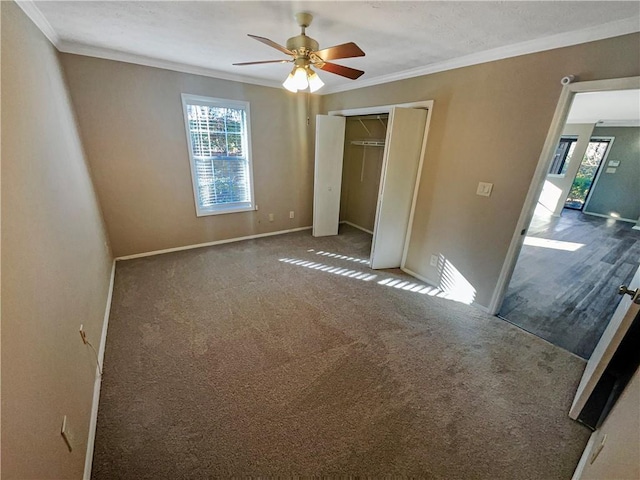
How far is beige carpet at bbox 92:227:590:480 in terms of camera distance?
1.38m

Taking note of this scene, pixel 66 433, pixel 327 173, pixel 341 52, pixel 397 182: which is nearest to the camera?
pixel 66 433

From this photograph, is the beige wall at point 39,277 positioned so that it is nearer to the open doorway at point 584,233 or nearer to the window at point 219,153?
the window at point 219,153

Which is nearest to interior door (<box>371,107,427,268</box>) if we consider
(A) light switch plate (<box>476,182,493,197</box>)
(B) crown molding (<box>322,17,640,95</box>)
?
(B) crown molding (<box>322,17,640,95</box>)

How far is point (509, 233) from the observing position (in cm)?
237

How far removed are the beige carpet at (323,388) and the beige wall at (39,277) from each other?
1.08ft

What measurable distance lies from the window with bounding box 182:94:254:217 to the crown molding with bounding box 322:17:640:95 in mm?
2355

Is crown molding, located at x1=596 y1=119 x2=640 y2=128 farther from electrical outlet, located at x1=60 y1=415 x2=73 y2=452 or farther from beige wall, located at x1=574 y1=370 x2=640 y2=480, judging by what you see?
electrical outlet, located at x1=60 y1=415 x2=73 y2=452

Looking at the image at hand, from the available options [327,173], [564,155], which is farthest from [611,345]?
[564,155]

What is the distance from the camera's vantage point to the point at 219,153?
12.4 ft

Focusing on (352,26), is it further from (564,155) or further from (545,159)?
(564,155)

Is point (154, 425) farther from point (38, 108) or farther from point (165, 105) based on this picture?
point (165, 105)

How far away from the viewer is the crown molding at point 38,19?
1.67 meters

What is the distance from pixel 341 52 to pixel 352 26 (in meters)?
0.35

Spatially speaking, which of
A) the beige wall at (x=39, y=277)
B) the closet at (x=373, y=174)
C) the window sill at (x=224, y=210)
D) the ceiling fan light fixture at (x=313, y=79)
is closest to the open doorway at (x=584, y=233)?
the closet at (x=373, y=174)
